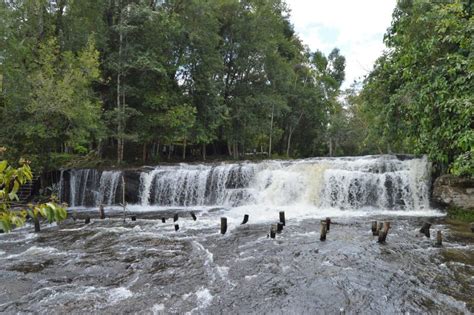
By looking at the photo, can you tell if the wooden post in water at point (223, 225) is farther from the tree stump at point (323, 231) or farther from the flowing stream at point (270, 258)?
the tree stump at point (323, 231)

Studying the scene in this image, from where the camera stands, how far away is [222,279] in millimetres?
6418

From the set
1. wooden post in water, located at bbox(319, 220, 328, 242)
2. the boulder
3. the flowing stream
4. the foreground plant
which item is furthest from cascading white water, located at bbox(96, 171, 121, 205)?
the foreground plant

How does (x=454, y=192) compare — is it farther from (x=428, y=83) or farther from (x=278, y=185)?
(x=278, y=185)

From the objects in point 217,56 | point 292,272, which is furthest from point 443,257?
point 217,56

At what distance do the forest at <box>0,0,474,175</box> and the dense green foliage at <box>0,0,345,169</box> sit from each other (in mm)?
77

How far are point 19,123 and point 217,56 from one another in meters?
12.6

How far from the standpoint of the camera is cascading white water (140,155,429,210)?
1348 centimetres

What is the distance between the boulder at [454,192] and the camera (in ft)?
38.0

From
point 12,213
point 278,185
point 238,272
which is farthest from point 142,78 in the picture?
point 12,213

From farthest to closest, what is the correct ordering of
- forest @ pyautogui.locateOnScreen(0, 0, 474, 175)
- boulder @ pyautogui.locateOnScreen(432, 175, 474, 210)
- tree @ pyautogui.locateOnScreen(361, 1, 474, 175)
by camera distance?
1. boulder @ pyautogui.locateOnScreen(432, 175, 474, 210)
2. forest @ pyautogui.locateOnScreen(0, 0, 474, 175)
3. tree @ pyautogui.locateOnScreen(361, 1, 474, 175)

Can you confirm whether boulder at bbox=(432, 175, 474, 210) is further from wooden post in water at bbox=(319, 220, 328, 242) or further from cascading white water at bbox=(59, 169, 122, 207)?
cascading white water at bbox=(59, 169, 122, 207)

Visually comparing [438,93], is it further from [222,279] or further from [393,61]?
[222,279]

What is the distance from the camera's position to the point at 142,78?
20.8 m

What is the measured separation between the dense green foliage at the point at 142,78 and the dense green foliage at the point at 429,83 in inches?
457
